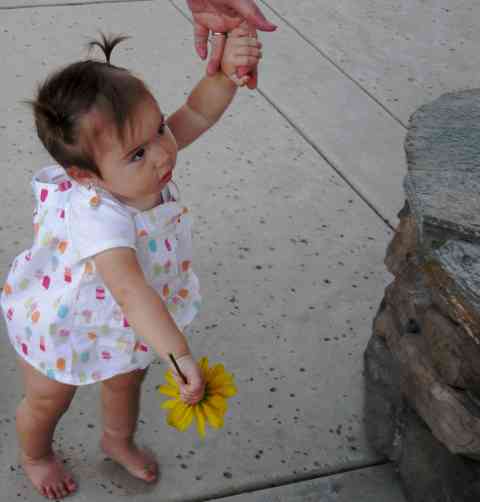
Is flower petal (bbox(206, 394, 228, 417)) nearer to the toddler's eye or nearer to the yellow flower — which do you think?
the yellow flower

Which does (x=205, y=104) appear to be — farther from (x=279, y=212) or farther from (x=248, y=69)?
(x=279, y=212)

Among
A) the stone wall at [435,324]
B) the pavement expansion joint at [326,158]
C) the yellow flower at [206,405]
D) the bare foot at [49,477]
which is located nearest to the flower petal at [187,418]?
the yellow flower at [206,405]

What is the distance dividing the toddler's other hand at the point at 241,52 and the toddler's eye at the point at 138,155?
351mm

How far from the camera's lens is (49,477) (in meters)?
2.27

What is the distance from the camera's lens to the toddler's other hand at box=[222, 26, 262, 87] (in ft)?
6.45

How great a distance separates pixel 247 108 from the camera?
407 cm

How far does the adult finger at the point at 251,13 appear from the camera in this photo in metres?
1.88

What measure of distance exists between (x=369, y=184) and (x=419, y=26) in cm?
184

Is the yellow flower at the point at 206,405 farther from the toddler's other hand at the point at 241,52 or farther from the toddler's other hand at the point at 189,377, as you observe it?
Result: the toddler's other hand at the point at 241,52

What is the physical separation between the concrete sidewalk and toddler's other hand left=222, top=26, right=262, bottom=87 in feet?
3.37

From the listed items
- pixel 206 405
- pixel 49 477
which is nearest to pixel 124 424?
pixel 49 477

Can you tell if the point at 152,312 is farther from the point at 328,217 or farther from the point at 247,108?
the point at 247,108

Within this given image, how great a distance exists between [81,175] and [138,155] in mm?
122

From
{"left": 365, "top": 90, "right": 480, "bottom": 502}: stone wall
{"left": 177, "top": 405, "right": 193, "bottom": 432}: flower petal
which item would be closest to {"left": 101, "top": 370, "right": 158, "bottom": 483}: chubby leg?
{"left": 177, "top": 405, "right": 193, "bottom": 432}: flower petal
